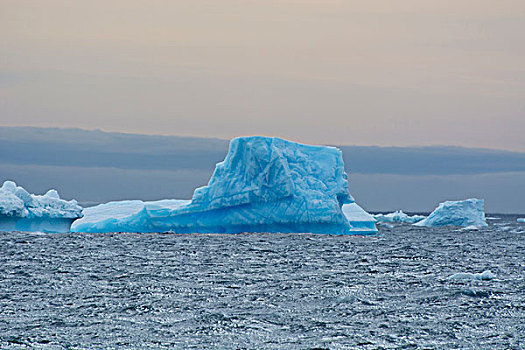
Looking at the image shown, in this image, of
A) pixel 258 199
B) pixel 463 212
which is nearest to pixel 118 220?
pixel 258 199

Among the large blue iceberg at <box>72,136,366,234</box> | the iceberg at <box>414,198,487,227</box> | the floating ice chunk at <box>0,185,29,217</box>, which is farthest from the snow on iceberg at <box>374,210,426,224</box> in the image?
the floating ice chunk at <box>0,185,29,217</box>

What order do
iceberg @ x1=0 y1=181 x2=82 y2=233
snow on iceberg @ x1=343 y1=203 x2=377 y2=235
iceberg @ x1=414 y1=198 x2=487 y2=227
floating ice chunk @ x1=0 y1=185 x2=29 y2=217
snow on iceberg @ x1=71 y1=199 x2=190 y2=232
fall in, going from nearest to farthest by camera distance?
floating ice chunk @ x1=0 y1=185 x2=29 y2=217
iceberg @ x1=0 y1=181 x2=82 y2=233
snow on iceberg @ x1=71 y1=199 x2=190 y2=232
snow on iceberg @ x1=343 y1=203 x2=377 y2=235
iceberg @ x1=414 y1=198 x2=487 y2=227

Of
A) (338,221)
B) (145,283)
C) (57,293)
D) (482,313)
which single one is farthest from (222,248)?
(482,313)

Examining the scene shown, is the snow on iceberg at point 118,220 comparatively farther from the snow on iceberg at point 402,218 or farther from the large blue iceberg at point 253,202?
the snow on iceberg at point 402,218

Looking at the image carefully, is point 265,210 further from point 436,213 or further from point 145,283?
point 436,213

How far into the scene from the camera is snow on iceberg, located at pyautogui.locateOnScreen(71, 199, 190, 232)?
18.8 m

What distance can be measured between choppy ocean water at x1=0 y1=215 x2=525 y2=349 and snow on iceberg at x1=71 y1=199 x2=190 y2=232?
513 centimetres

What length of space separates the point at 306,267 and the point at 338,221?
7.42 meters

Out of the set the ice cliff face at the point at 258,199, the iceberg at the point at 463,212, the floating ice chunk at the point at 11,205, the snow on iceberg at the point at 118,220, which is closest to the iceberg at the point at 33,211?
the floating ice chunk at the point at 11,205

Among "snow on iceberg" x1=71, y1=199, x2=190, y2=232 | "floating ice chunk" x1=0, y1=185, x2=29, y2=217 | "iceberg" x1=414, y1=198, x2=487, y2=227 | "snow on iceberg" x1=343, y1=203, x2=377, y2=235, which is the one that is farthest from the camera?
"iceberg" x1=414, y1=198, x2=487, y2=227

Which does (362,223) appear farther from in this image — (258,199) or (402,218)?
(402,218)

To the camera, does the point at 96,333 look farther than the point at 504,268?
Result: No

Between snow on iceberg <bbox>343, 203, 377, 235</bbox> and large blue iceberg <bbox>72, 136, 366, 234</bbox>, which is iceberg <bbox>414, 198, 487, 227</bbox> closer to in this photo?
snow on iceberg <bbox>343, 203, 377, 235</bbox>

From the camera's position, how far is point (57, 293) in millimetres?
8398
